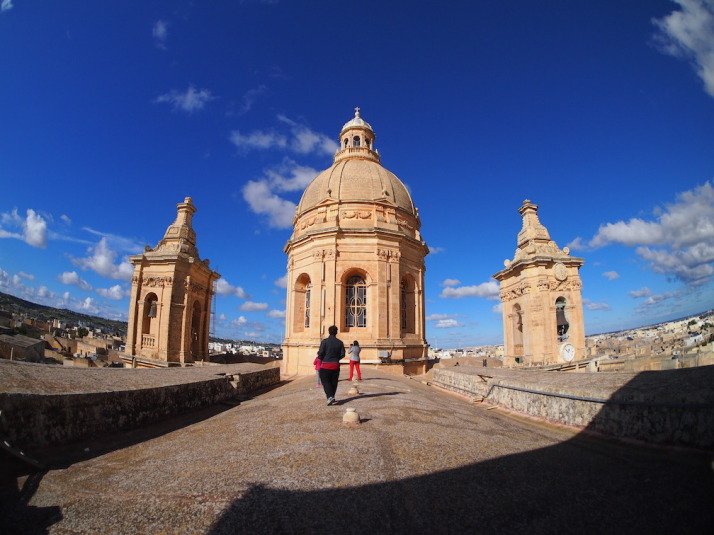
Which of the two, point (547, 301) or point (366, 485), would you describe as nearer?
point (366, 485)

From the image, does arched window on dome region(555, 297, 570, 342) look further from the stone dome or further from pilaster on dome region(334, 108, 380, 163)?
pilaster on dome region(334, 108, 380, 163)

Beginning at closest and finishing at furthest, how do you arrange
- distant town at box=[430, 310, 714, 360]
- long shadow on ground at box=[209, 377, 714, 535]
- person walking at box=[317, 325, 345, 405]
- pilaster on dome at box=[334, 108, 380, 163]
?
long shadow on ground at box=[209, 377, 714, 535] < person walking at box=[317, 325, 345, 405] < distant town at box=[430, 310, 714, 360] < pilaster on dome at box=[334, 108, 380, 163]

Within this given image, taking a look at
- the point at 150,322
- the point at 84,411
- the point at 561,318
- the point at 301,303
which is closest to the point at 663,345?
the point at 561,318

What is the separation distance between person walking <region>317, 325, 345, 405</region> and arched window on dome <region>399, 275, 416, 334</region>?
48.9 ft

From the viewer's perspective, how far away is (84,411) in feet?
20.1

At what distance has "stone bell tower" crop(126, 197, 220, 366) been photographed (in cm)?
2320

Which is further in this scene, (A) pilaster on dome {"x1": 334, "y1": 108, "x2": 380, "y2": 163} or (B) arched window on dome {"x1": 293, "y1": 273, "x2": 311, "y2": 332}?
(A) pilaster on dome {"x1": 334, "y1": 108, "x2": 380, "y2": 163}

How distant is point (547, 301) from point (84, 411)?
20381 millimetres

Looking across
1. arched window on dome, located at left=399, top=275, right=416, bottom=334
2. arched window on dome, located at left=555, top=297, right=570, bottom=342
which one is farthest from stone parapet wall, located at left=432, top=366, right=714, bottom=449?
arched window on dome, located at left=399, top=275, right=416, bottom=334

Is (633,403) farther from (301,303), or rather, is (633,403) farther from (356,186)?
(356,186)

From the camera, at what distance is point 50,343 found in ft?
114

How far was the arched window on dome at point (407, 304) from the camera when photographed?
77.2 feet

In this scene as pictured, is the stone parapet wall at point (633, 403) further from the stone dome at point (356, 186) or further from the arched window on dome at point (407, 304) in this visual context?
the stone dome at point (356, 186)

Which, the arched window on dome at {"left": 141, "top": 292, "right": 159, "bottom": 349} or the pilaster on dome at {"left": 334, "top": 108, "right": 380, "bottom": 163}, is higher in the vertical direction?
the pilaster on dome at {"left": 334, "top": 108, "right": 380, "bottom": 163}
